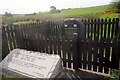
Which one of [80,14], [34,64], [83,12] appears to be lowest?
[34,64]

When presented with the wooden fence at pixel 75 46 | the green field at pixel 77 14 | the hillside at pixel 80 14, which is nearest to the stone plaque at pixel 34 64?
the wooden fence at pixel 75 46

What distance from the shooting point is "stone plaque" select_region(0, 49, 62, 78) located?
318cm

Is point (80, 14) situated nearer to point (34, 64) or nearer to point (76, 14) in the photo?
point (76, 14)

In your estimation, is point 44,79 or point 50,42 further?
point 50,42

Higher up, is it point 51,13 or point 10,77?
point 51,13

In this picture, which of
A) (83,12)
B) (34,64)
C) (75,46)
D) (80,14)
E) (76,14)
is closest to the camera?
(34,64)

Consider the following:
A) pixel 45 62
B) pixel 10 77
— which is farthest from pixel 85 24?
pixel 10 77

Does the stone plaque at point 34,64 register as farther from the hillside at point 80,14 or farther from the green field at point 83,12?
the green field at point 83,12

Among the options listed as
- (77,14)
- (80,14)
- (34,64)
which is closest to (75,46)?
(34,64)

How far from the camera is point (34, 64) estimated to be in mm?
3418

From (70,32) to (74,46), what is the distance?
250 centimetres

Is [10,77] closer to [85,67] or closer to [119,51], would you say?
[85,67]

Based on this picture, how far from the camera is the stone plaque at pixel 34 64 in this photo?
318 cm

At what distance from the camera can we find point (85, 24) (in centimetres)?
634
